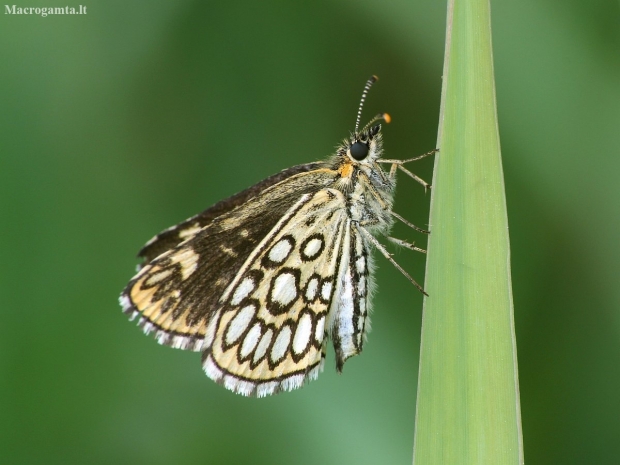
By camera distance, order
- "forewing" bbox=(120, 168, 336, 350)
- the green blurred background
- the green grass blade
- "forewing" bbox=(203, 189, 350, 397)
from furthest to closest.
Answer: the green blurred background < "forewing" bbox=(120, 168, 336, 350) < "forewing" bbox=(203, 189, 350, 397) < the green grass blade

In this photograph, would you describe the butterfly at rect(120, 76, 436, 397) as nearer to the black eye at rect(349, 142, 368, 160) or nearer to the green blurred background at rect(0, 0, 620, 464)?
the black eye at rect(349, 142, 368, 160)

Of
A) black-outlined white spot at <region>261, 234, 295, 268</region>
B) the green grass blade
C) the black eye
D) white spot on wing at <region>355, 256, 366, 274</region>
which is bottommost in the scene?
the green grass blade

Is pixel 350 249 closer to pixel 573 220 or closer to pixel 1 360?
pixel 573 220

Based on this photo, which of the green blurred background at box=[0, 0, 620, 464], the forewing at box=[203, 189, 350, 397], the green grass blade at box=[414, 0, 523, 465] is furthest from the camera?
the green blurred background at box=[0, 0, 620, 464]

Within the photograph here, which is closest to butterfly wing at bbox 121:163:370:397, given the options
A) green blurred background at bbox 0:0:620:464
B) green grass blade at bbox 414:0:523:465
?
green blurred background at bbox 0:0:620:464

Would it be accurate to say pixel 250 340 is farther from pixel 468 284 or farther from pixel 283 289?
pixel 468 284

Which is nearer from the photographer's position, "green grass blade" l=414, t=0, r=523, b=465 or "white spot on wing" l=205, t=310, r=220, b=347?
"green grass blade" l=414, t=0, r=523, b=465

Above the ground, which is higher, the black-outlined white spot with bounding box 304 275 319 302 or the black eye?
the black eye
